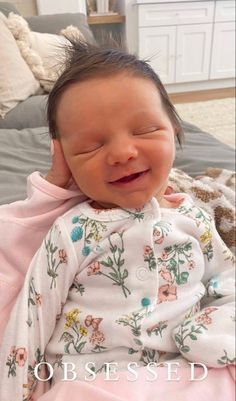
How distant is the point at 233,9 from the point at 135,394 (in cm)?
365

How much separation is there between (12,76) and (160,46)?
1.93 metres

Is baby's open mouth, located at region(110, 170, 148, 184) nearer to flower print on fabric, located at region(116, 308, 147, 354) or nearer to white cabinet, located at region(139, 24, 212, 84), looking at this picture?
flower print on fabric, located at region(116, 308, 147, 354)

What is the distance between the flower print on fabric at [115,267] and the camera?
0.63 m

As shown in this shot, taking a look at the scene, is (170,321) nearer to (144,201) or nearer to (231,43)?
(144,201)

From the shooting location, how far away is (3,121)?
1767 mm

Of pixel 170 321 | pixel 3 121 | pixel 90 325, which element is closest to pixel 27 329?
pixel 90 325

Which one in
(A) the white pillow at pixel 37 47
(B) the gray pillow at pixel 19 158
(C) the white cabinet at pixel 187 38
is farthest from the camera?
(C) the white cabinet at pixel 187 38

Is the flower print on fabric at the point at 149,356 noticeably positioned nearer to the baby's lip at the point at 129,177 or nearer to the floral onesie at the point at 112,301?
the floral onesie at the point at 112,301

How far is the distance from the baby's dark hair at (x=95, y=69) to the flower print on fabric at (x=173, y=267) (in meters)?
0.22

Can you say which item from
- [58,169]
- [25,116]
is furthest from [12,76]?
[58,169]

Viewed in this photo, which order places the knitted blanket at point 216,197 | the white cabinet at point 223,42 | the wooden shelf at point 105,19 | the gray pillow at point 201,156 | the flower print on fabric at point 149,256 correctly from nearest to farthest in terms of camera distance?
the flower print on fabric at point 149,256 → the knitted blanket at point 216,197 → the gray pillow at point 201,156 → the wooden shelf at point 105,19 → the white cabinet at point 223,42

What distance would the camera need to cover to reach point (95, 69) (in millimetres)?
615

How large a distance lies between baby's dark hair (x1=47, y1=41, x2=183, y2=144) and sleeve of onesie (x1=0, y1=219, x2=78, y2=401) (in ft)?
0.64

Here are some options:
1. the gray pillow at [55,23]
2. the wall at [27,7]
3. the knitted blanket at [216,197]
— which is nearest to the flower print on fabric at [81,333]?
the knitted blanket at [216,197]
